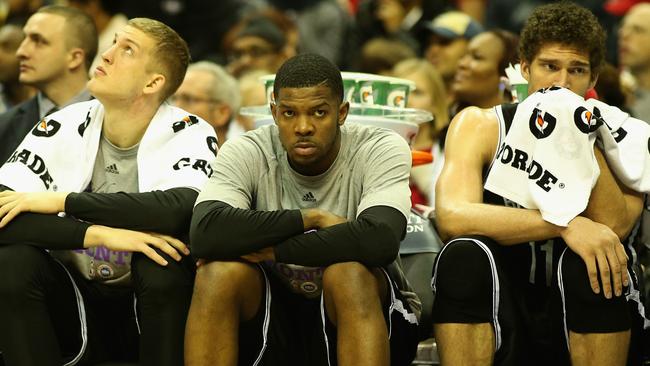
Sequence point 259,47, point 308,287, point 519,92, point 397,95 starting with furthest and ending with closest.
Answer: point 259,47 → point 397,95 → point 519,92 → point 308,287

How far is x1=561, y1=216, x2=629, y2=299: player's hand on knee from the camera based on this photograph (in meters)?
3.59

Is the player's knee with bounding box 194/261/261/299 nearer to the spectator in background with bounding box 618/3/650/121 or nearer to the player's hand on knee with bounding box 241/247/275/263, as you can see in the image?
the player's hand on knee with bounding box 241/247/275/263

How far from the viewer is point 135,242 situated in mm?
3875

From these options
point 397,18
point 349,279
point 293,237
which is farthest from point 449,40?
point 349,279

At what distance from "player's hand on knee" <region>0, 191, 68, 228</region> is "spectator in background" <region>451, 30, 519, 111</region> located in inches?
111

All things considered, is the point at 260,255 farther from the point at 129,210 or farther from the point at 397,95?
the point at 397,95

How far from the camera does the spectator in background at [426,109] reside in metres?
6.10

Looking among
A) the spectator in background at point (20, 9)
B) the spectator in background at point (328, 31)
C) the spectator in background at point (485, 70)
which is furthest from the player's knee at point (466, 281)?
the spectator in background at point (20, 9)

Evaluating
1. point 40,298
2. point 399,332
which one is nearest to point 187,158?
point 40,298

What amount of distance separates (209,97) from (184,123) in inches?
74.9

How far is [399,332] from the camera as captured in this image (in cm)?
378

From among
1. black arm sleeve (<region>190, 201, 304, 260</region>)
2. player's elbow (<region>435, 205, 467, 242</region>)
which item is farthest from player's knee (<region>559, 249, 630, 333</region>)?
black arm sleeve (<region>190, 201, 304, 260</region>)

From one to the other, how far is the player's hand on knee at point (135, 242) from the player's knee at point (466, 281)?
0.93m

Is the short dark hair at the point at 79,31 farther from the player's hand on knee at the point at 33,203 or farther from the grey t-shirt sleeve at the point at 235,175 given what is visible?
the grey t-shirt sleeve at the point at 235,175
